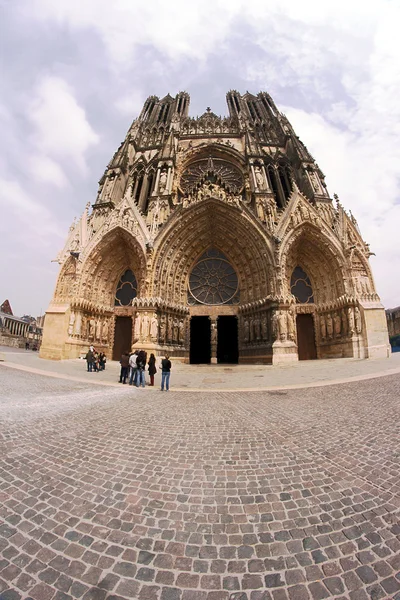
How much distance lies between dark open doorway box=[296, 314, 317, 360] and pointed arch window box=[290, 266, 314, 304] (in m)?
1.35

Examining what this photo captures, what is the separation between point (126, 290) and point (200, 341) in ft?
26.1

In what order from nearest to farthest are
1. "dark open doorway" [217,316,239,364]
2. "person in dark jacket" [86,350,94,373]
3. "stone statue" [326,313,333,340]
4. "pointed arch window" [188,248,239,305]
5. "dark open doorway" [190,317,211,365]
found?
"person in dark jacket" [86,350,94,373]
"stone statue" [326,313,333,340]
"pointed arch window" [188,248,239,305]
"dark open doorway" [217,316,239,364]
"dark open doorway" [190,317,211,365]

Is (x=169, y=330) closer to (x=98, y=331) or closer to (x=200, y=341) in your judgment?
(x=200, y=341)

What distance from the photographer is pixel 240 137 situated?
26.8 metres

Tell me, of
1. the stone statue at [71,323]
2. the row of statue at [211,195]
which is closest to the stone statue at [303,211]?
the row of statue at [211,195]

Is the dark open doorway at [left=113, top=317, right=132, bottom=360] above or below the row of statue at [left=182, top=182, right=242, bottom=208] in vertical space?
below

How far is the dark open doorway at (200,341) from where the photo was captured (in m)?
21.5

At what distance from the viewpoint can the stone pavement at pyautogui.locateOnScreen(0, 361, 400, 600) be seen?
1.42 metres

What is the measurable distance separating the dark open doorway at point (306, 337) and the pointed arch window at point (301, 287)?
4.43 feet

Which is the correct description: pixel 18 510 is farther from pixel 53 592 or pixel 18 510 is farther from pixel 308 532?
pixel 308 532

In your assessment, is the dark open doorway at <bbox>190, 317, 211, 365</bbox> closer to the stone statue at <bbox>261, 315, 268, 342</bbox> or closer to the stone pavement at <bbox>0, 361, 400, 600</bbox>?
the stone statue at <bbox>261, 315, 268, 342</bbox>

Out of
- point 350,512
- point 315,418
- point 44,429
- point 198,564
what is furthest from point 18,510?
point 315,418

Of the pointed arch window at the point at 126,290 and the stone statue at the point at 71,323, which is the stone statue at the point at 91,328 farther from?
the pointed arch window at the point at 126,290

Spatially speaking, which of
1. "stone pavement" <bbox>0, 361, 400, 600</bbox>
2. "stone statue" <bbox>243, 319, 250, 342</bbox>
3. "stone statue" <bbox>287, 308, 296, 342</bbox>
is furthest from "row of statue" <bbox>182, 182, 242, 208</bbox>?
"stone pavement" <bbox>0, 361, 400, 600</bbox>
